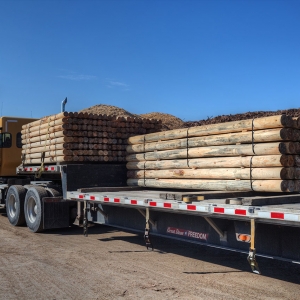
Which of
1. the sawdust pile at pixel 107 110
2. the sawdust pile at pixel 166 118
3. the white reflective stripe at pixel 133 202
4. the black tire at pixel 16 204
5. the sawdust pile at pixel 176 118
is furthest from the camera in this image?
the sawdust pile at pixel 107 110

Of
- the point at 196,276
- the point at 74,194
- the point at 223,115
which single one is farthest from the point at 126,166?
the point at 223,115

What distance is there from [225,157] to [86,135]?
4.00 m

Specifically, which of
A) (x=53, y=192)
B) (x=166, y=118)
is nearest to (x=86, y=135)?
(x=53, y=192)

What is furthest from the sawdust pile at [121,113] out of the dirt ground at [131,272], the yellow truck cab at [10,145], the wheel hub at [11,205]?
the dirt ground at [131,272]

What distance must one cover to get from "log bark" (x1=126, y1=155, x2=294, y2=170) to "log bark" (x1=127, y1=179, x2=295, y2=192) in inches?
10.5

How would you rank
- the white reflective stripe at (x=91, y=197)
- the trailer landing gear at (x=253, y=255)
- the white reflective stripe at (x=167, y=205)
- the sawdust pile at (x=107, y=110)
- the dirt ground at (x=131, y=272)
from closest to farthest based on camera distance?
the trailer landing gear at (x=253, y=255)
the dirt ground at (x=131, y=272)
the white reflective stripe at (x=167, y=205)
the white reflective stripe at (x=91, y=197)
the sawdust pile at (x=107, y=110)

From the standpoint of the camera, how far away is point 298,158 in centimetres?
720

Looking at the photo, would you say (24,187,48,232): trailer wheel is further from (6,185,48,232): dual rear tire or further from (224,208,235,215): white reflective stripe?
(224,208,235,215): white reflective stripe

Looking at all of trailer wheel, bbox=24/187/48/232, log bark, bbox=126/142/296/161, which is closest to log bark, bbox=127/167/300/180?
log bark, bbox=126/142/296/161

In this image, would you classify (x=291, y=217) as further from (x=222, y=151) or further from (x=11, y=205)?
(x=11, y=205)

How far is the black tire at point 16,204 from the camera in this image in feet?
38.2

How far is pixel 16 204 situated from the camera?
1182cm

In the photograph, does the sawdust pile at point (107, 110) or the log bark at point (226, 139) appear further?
the sawdust pile at point (107, 110)

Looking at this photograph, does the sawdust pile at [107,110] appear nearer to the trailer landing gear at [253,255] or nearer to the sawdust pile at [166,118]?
the sawdust pile at [166,118]
